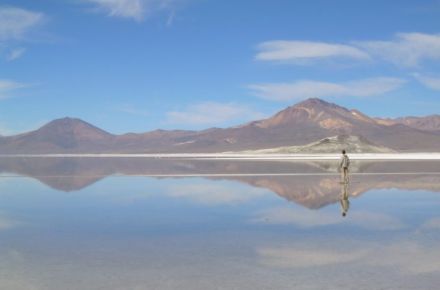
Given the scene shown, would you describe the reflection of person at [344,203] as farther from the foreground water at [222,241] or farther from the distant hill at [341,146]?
the distant hill at [341,146]

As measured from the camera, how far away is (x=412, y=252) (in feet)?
34.8

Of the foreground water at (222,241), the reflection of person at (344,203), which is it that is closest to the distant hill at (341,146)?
the foreground water at (222,241)

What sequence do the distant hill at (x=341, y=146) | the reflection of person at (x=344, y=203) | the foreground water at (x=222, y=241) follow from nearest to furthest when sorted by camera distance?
the foreground water at (x=222, y=241) → the reflection of person at (x=344, y=203) → the distant hill at (x=341, y=146)

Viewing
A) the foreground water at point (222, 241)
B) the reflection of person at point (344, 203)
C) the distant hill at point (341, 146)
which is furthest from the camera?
the distant hill at point (341, 146)

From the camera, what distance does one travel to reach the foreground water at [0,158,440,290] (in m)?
8.80

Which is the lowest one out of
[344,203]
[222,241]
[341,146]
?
[222,241]

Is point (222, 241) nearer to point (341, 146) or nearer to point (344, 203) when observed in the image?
point (344, 203)

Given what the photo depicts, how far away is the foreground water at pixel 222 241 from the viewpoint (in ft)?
28.9

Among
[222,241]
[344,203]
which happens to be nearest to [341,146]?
[344,203]

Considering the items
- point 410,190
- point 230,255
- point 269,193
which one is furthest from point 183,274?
point 410,190

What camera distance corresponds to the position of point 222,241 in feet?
39.8

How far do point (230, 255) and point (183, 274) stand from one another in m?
1.74

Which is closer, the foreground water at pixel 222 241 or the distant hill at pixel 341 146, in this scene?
the foreground water at pixel 222 241

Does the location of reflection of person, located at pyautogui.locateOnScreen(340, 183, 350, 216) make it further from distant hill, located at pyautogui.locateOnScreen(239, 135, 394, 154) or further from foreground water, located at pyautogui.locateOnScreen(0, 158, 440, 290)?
distant hill, located at pyautogui.locateOnScreen(239, 135, 394, 154)
